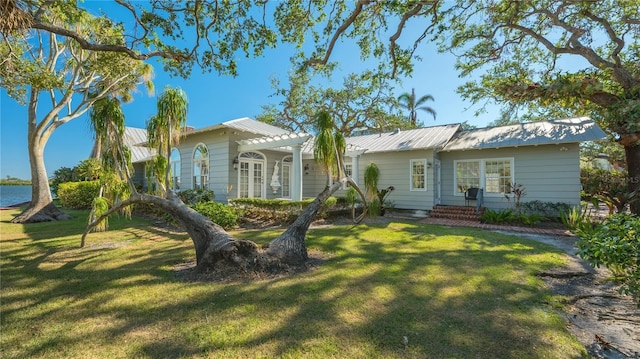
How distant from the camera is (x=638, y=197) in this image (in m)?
8.36

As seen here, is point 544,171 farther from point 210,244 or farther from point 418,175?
point 210,244

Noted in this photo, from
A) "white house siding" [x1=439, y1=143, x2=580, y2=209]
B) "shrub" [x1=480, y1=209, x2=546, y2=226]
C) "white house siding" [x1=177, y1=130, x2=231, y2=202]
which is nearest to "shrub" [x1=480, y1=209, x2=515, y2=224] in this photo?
"shrub" [x1=480, y1=209, x2=546, y2=226]

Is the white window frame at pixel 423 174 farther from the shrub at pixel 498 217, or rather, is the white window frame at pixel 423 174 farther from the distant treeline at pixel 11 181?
the distant treeline at pixel 11 181

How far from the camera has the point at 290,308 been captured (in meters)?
3.39

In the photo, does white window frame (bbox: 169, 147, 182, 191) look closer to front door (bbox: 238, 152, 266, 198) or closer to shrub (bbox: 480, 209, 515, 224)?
front door (bbox: 238, 152, 266, 198)

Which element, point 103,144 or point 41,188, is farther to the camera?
point 41,188

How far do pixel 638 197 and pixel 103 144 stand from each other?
47.4 feet

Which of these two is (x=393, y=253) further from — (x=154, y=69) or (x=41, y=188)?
(x=154, y=69)

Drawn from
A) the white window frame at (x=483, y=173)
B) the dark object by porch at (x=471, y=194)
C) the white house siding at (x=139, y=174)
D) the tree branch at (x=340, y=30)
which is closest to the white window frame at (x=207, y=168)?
the tree branch at (x=340, y=30)

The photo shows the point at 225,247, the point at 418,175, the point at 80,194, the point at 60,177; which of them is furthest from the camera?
the point at 60,177

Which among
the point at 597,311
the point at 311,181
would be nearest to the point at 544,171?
the point at 597,311

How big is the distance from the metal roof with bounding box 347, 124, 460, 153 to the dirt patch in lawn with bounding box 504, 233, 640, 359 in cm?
791

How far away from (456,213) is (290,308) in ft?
34.4

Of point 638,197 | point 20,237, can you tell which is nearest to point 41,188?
point 20,237
